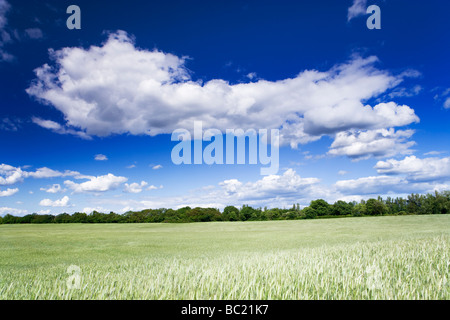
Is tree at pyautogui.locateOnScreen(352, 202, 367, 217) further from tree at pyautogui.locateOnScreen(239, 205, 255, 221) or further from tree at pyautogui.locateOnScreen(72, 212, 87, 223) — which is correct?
tree at pyautogui.locateOnScreen(72, 212, 87, 223)

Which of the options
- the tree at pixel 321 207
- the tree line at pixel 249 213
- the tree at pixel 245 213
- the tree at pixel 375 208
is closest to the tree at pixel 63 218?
the tree line at pixel 249 213

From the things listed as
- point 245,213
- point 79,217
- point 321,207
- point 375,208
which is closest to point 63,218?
point 79,217

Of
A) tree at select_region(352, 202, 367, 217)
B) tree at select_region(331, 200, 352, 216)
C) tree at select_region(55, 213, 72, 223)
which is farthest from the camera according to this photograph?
tree at select_region(352, 202, 367, 217)

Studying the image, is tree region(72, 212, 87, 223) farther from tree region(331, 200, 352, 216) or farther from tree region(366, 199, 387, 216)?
tree region(366, 199, 387, 216)

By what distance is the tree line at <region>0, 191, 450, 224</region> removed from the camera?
7544cm

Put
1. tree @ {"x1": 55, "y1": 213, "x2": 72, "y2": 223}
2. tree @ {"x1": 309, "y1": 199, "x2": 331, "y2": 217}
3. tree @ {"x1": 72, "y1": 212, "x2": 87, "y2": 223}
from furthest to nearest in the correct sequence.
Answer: tree @ {"x1": 309, "y1": 199, "x2": 331, "y2": 217} → tree @ {"x1": 72, "y1": 212, "x2": 87, "y2": 223} → tree @ {"x1": 55, "y1": 213, "x2": 72, "y2": 223}

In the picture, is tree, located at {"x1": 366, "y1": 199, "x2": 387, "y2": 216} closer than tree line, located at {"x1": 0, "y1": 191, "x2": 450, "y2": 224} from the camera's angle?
No

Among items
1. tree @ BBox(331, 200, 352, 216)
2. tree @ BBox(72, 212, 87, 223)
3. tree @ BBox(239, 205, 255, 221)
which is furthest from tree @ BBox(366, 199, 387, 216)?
tree @ BBox(72, 212, 87, 223)

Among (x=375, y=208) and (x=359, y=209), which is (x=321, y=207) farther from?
(x=375, y=208)

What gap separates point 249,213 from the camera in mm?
99812

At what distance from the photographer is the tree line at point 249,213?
75.4 m
